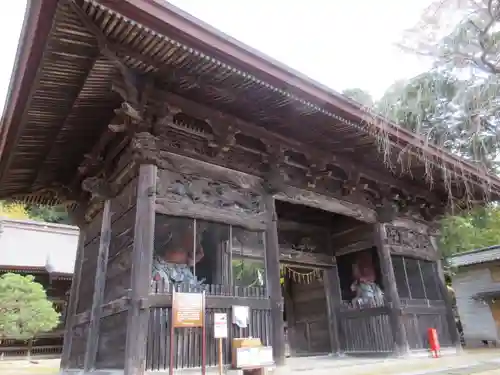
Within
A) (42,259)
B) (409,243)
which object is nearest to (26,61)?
(409,243)

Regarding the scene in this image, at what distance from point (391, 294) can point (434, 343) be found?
1213mm

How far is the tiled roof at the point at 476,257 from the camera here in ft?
46.8

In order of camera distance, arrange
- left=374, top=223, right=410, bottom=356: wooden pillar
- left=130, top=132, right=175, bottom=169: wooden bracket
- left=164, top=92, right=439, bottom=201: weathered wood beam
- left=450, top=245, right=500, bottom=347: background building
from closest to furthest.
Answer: left=130, top=132, right=175, bottom=169: wooden bracket
left=164, top=92, right=439, bottom=201: weathered wood beam
left=374, top=223, right=410, bottom=356: wooden pillar
left=450, top=245, right=500, bottom=347: background building

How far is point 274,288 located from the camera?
17.4ft

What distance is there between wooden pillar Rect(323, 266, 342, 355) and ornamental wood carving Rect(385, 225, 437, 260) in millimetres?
1399

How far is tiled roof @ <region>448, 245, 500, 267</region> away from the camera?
46.8 feet

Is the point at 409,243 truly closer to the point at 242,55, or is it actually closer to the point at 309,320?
the point at 309,320

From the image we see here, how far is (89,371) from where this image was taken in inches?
191

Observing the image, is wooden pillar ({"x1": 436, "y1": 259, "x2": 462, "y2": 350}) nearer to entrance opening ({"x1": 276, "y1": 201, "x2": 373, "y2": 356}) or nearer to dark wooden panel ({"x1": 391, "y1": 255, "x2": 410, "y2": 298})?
dark wooden panel ({"x1": 391, "y1": 255, "x2": 410, "y2": 298})

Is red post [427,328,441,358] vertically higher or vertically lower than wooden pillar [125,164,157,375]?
lower

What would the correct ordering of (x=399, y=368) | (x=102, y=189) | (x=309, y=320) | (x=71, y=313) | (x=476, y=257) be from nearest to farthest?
(x=399, y=368) < (x=102, y=189) < (x=71, y=313) < (x=309, y=320) < (x=476, y=257)

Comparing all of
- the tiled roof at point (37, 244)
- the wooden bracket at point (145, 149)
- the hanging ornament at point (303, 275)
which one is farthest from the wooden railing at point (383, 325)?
the tiled roof at point (37, 244)

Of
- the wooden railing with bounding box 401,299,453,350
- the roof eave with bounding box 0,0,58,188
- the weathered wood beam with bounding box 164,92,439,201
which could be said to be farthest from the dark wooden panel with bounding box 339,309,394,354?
the roof eave with bounding box 0,0,58,188

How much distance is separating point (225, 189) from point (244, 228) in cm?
62
